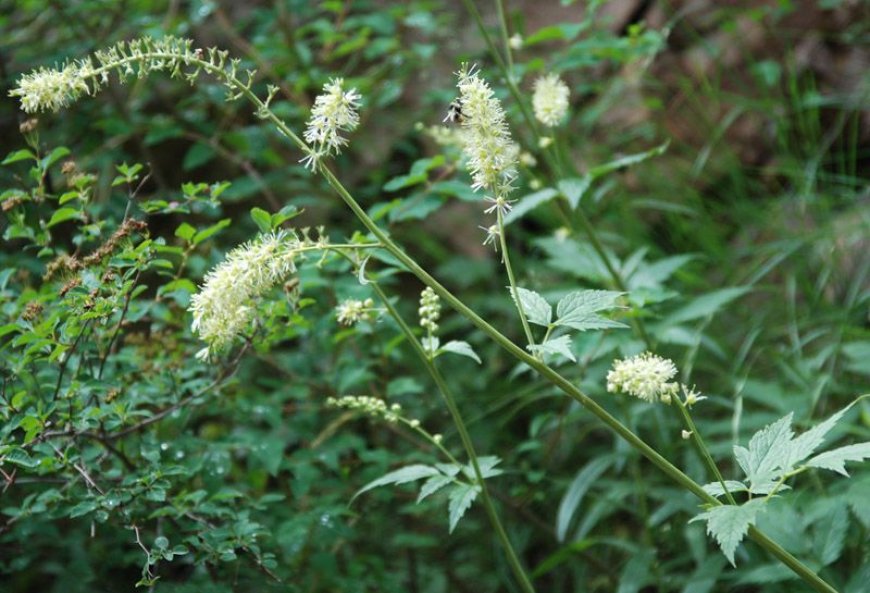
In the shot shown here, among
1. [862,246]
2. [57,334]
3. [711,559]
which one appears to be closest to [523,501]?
[711,559]

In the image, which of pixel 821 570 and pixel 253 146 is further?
pixel 253 146

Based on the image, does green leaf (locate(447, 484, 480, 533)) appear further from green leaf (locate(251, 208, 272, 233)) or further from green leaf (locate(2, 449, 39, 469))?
green leaf (locate(2, 449, 39, 469))

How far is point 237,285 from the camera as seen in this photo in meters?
1.24

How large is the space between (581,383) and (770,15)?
2270 millimetres

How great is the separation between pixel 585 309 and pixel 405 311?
1790mm

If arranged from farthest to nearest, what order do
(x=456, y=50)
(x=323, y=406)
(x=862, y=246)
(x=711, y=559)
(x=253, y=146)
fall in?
(x=456, y=50) < (x=862, y=246) < (x=253, y=146) < (x=323, y=406) < (x=711, y=559)

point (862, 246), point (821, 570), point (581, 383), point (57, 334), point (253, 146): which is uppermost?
point (253, 146)

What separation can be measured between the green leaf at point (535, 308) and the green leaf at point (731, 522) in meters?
0.37

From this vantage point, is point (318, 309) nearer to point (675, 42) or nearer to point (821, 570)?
point (821, 570)

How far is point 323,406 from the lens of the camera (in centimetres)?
222

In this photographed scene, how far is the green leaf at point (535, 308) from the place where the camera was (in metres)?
1.36

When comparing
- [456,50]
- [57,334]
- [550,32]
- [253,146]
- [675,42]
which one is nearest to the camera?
[57,334]

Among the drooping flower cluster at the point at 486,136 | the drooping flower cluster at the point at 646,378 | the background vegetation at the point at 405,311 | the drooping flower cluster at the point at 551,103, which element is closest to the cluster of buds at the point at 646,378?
the drooping flower cluster at the point at 646,378

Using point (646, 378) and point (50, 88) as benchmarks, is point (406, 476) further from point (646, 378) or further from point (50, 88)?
point (50, 88)
